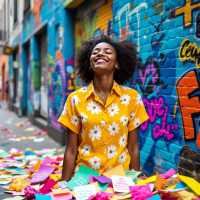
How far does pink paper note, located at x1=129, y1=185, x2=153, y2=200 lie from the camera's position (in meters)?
2.14

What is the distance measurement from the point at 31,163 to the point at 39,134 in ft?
12.1

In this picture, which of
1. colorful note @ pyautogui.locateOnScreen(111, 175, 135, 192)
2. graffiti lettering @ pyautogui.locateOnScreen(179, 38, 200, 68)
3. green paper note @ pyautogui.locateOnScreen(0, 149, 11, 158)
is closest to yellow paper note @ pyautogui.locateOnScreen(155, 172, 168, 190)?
colorful note @ pyautogui.locateOnScreen(111, 175, 135, 192)

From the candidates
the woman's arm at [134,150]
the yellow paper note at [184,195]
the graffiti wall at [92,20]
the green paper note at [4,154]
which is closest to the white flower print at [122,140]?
the woman's arm at [134,150]

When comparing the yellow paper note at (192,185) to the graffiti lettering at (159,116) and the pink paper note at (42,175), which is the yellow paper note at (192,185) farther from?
the pink paper note at (42,175)

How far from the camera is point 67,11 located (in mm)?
6977

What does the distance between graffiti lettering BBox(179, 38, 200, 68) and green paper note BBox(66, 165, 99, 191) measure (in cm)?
171

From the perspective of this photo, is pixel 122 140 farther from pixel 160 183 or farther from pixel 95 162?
pixel 160 183

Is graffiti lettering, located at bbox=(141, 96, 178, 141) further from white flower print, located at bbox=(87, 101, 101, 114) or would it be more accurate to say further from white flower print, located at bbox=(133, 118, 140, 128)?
white flower print, located at bbox=(87, 101, 101, 114)

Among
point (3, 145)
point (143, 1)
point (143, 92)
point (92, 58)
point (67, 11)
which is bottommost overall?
point (3, 145)

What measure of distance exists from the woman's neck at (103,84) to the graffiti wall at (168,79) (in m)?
1.07

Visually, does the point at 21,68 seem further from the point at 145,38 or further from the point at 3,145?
the point at 145,38

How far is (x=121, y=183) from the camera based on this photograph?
7.73 ft

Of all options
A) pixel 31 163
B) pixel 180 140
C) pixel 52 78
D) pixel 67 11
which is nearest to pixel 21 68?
pixel 52 78

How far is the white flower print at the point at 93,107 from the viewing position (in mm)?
2523
